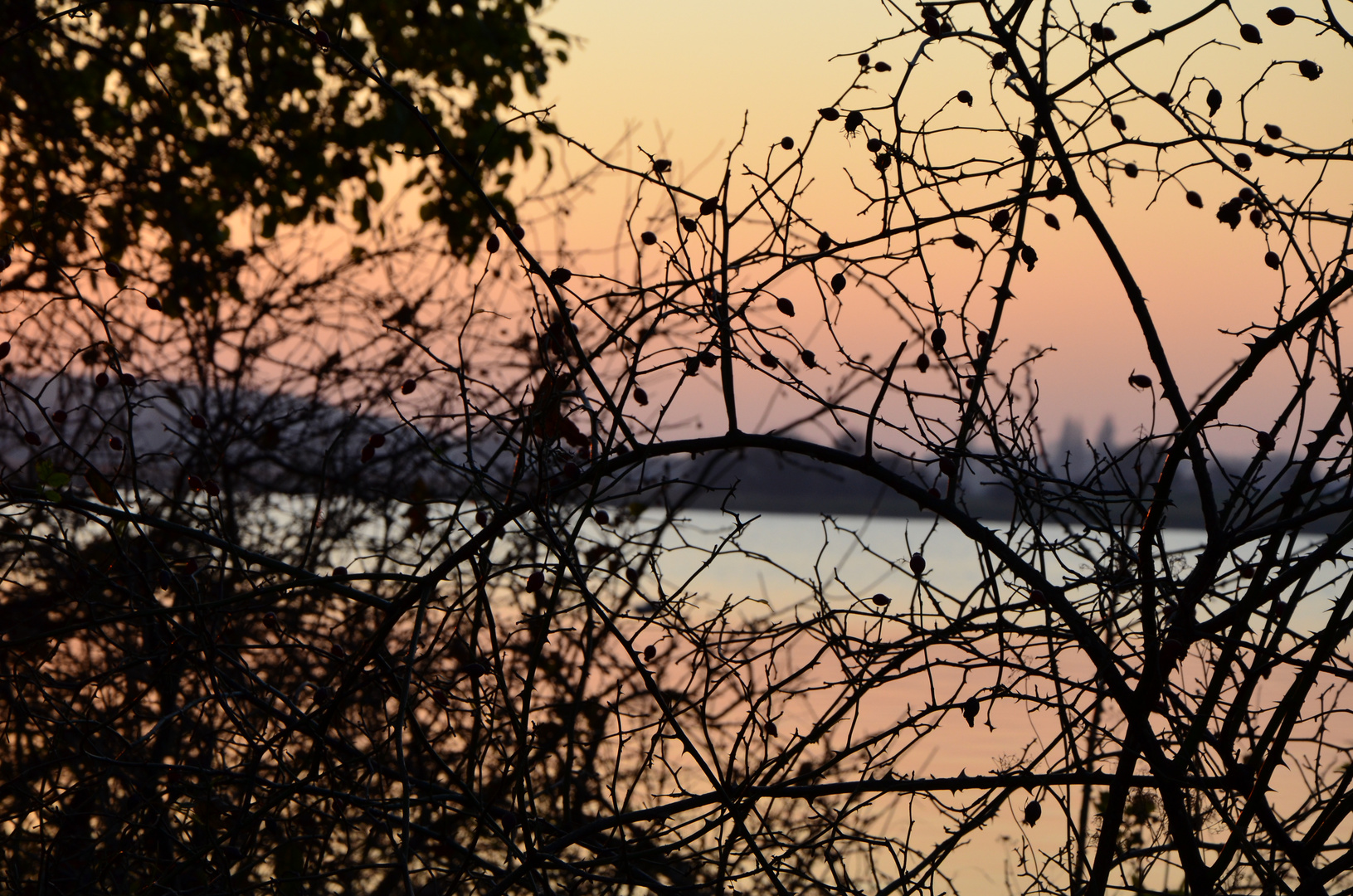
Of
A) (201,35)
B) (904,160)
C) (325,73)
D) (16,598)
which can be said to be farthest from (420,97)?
(904,160)

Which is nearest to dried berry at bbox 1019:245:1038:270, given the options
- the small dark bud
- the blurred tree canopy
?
the small dark bud

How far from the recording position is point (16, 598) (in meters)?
4.91

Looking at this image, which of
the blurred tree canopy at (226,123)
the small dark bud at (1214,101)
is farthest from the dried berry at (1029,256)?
the blurred tree canopy at (226,123)

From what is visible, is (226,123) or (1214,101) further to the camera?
(226,123)

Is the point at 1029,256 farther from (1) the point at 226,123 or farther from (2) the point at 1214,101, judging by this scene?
(1) the point at 226,123

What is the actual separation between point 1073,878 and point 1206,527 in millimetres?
582

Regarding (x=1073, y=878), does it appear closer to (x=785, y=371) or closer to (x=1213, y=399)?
(x=1213, y=399)

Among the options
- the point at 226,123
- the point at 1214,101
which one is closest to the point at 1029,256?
the point at 1214,101

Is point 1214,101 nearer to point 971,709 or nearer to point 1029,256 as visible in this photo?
point 1029,256

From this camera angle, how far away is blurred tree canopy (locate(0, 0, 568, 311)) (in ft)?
18.0

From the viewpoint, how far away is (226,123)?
5.94 metres

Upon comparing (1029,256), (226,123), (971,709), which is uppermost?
(226,123)

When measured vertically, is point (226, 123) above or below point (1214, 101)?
above

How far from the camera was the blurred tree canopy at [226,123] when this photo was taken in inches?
216
